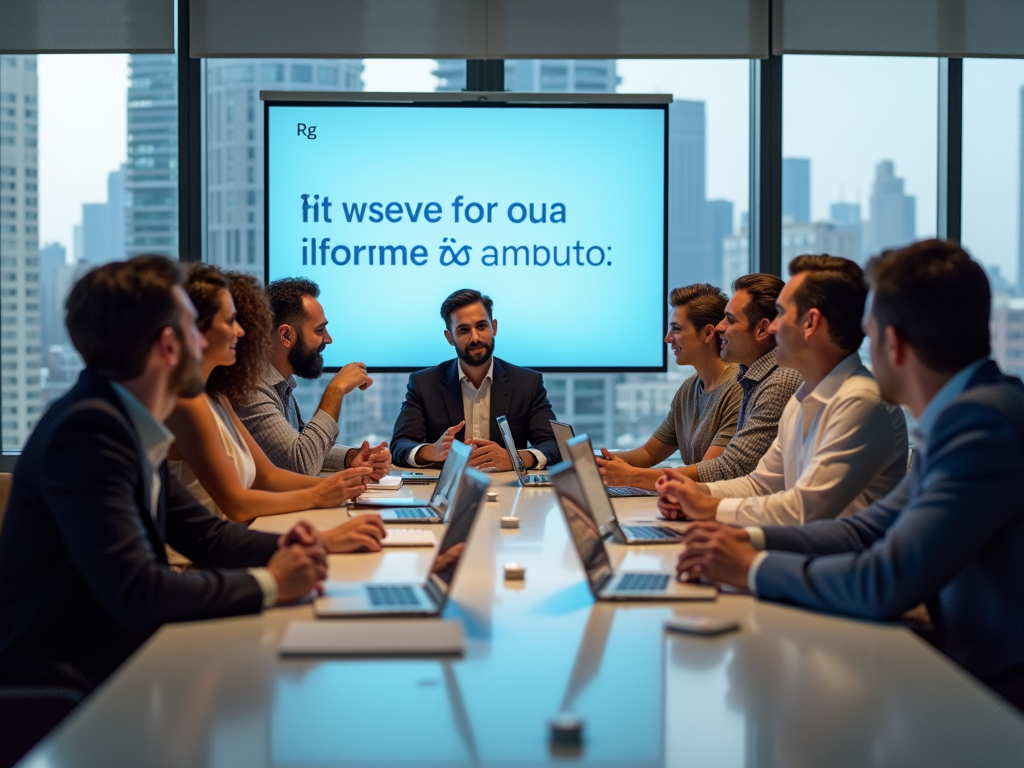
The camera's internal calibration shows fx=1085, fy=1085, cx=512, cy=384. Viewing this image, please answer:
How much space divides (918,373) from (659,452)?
8.93ft

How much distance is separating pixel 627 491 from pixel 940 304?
67.9 inches

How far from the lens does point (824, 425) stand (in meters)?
2.85

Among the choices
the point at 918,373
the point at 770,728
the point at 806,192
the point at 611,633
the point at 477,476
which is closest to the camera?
the point at 770,728

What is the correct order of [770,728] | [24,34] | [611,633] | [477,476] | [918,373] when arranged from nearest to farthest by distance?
1. [770,728]
2. [611,633]
3. [477,476]
4. [918,373]
5. [24,34]

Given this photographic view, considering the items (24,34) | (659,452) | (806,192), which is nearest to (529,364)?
(659,452)

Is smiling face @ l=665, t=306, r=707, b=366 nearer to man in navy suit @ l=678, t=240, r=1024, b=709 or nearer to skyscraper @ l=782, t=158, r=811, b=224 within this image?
skyscraper @ l=782, t=158, r=811, b=224

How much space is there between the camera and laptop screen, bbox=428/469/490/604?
2.03 m

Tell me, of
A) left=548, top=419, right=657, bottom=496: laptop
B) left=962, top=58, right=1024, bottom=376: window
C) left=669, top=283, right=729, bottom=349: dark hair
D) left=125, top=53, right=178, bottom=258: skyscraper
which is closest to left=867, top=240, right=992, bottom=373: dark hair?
left=548, top=419, right=657, bottom=496: laptop

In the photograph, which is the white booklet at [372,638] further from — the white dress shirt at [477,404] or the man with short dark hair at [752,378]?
the white dress shirt at [477,404]

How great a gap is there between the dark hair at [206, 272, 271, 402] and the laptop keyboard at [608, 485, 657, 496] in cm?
122

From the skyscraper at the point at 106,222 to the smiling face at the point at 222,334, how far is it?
2706 mm

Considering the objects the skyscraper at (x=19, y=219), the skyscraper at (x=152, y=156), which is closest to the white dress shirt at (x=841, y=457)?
the skyscraper at (x=152, y=156)

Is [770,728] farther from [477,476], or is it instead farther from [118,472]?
[118,472]

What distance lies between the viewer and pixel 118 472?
6.30 feet
